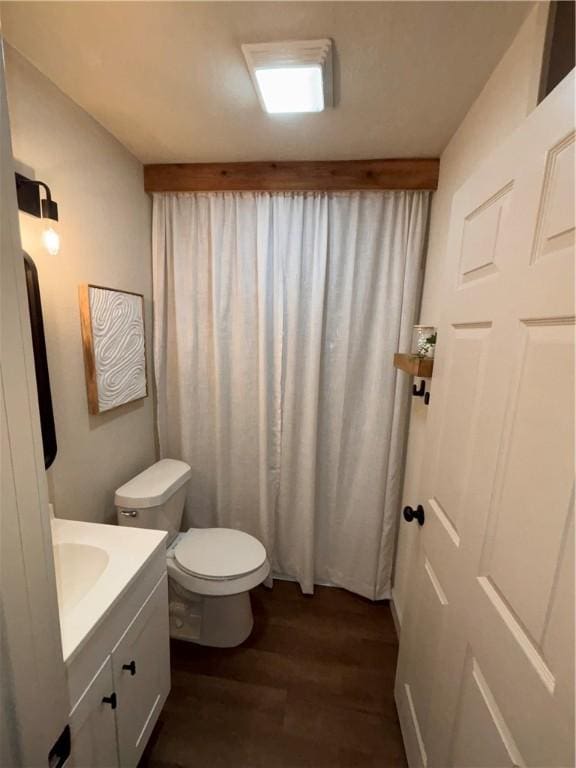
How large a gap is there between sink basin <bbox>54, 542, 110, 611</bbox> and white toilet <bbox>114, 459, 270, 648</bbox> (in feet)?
1.37

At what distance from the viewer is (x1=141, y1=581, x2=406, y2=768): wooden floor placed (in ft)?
4.14

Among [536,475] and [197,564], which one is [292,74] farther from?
[197,564]

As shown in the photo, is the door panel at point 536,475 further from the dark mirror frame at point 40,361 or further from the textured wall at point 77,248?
the textured wall at point 77,248

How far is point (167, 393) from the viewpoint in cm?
197

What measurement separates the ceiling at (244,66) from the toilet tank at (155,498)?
159 centimetres

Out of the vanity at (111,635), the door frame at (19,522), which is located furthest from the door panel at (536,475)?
the vanity at (111,635)

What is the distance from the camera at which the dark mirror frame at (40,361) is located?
3.52 ft

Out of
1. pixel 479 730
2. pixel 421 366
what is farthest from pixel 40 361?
pixel 479 730

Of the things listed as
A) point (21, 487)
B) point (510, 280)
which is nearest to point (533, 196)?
point (510, 280)

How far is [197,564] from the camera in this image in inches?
61.2

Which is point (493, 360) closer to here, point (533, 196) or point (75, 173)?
point (533, 196)

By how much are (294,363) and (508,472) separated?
1.24 meters

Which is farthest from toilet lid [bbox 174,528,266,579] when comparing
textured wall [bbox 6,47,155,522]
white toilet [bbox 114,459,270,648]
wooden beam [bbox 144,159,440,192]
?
wooden beam [bbox 144,159,440,192]

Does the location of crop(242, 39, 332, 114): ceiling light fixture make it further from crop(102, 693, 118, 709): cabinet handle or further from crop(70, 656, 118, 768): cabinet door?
crop(102, 693, 118, 709): cabinet handle
